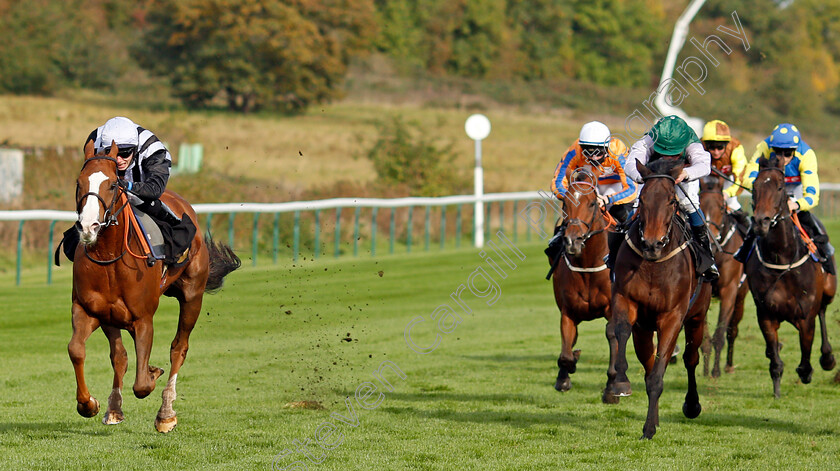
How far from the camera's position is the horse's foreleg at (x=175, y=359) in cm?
601

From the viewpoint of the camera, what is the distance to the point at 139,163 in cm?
598

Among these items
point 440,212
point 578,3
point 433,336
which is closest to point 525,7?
point 578,3

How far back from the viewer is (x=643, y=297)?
6250mm

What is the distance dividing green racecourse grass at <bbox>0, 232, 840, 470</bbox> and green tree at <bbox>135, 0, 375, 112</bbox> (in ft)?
74.5

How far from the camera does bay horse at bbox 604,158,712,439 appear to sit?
19.7ft

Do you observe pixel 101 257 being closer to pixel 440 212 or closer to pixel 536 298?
pixel 536 298

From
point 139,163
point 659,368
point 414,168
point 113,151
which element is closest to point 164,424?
point 139,163

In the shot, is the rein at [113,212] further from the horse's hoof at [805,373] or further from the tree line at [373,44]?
the tree line at [373,44]

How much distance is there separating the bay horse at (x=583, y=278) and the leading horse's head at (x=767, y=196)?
99 cm

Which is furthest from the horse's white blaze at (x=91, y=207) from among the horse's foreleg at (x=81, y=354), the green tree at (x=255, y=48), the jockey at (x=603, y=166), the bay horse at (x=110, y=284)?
the green tree at (x=255, y=48)

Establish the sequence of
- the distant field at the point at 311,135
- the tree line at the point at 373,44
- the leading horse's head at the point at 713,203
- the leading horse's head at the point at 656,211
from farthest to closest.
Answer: the tree line at the point at 373,44
the distant field at the point at 311,135
the leading horse's head at the point at 713,203
the leading horse's head at the point at 656,211

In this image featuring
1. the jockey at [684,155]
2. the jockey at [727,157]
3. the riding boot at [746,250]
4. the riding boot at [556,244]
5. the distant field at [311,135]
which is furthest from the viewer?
the distant field at [311,135]

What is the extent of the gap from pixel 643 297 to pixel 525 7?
1848 inches

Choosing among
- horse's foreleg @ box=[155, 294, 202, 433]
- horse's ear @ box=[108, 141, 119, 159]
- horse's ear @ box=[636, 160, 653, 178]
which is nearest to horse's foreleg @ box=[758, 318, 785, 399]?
horse's ear @ box=[636, 160, 653, 178]
